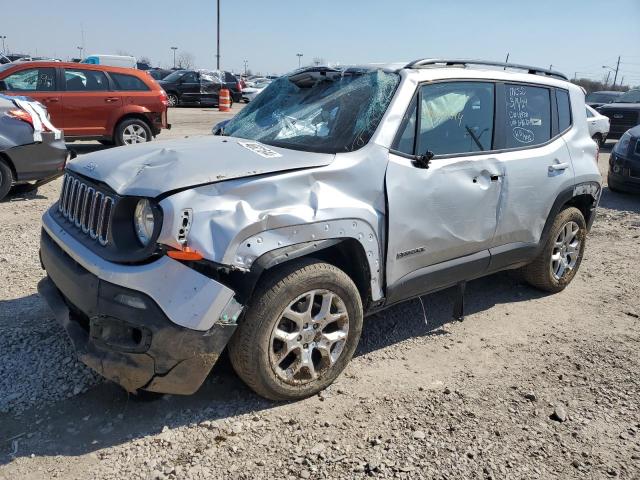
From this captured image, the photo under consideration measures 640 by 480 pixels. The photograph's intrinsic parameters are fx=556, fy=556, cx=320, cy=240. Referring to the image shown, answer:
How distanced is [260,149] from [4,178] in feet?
17.0

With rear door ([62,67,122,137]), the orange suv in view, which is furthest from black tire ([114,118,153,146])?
rear door ([62,67,122,137])

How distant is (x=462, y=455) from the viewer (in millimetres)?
2764

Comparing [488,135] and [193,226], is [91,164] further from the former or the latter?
[488,135]

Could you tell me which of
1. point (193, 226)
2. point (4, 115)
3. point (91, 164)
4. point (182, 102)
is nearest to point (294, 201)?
point (193, 226)

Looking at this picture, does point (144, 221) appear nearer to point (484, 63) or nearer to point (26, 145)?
point (484, 63)

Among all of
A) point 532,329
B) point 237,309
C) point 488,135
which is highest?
point 488,135

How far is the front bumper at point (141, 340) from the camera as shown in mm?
2562

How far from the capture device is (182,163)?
9.35 ft

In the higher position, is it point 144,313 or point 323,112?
point 323,112

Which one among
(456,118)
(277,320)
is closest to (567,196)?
(456,118)

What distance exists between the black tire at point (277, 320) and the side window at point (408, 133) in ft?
2.85

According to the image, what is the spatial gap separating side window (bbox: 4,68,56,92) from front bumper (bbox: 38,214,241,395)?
876 cm

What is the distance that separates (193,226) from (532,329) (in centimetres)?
287

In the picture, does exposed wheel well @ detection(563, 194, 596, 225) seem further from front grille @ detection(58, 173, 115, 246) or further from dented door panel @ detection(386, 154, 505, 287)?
front grille @ detection(58, 173, 115, 246)
